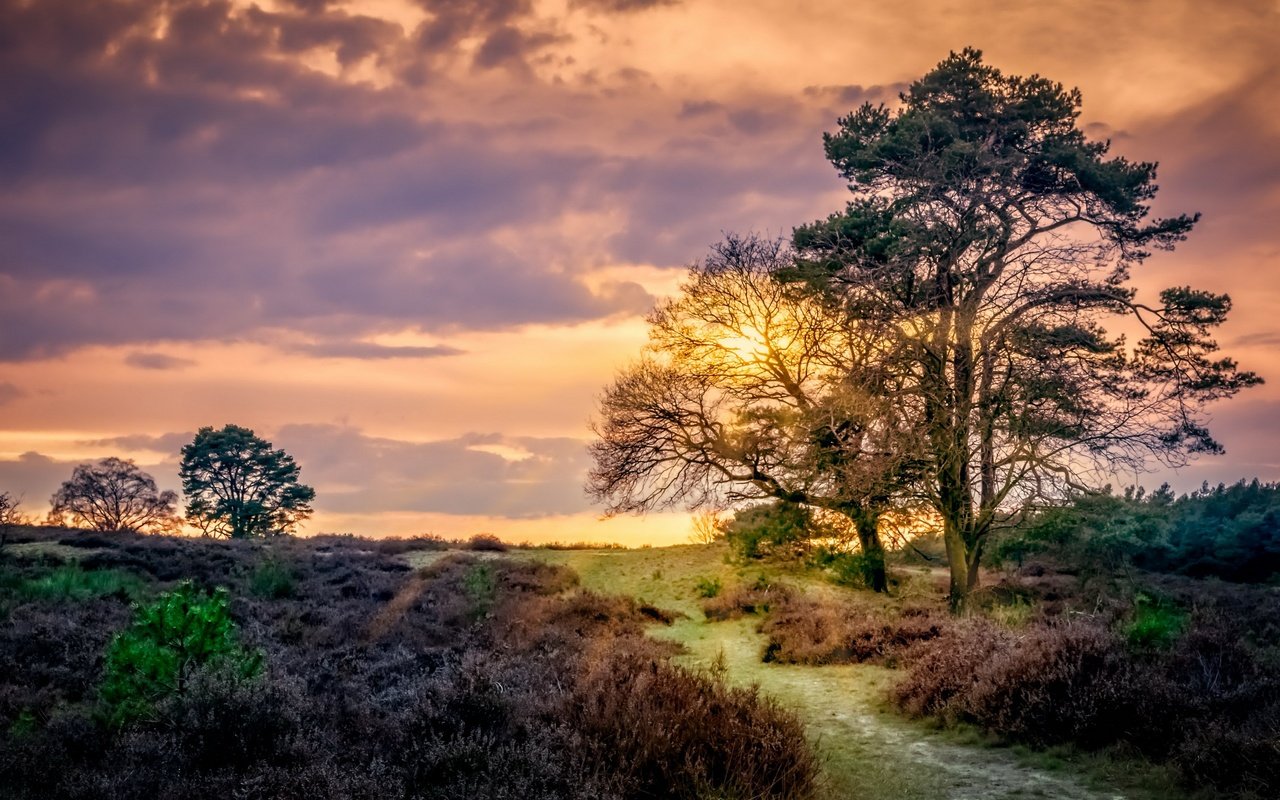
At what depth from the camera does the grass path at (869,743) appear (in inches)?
277

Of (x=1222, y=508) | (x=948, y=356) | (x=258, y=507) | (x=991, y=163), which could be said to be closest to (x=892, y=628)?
(x=948, y=356)

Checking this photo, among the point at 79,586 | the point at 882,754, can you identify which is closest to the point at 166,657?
the point at 882,754

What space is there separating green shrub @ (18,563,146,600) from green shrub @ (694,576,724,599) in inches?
513

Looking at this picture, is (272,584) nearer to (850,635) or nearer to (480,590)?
(480,590)

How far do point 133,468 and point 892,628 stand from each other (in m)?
43.2

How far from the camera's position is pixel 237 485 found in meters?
44.5

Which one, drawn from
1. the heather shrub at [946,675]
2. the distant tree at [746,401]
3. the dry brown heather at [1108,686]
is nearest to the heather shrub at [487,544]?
the distant tree at [746,401]

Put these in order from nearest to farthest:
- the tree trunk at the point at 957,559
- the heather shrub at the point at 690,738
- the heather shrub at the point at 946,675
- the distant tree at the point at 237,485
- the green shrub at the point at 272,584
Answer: the heather shrub at the point at 690,738
the heather shrub at the point at 946,675
the tree trunk at the point at 957,559
the green shrub at the point at 272,584
the distant tree at the point at 237,485

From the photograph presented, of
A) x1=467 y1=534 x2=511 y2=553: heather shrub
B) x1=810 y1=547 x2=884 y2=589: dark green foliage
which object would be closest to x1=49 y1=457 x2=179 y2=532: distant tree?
x1=467 y1=534 x2=511 y2=553: heather shrub

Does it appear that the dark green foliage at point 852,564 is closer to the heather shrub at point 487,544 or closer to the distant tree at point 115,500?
the heather shrub at point 487,544

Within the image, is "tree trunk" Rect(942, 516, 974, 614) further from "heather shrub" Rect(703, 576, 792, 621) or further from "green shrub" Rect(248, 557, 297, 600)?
"green shrub" Rect(248, 557, 297, 600)

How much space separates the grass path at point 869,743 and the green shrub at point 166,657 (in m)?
5.36

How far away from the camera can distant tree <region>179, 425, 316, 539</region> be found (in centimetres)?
4334

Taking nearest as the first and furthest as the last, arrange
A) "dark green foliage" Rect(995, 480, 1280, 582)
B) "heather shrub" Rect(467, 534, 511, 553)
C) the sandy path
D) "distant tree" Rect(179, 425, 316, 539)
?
1. the sandy path
2. "dark green foliage" Rect(995, 480, 1280, 582)
3. "heather shrub" Rect(467, 534, 511, 553)
4. "distant tree" Rect(179, 425, 316, 539)
